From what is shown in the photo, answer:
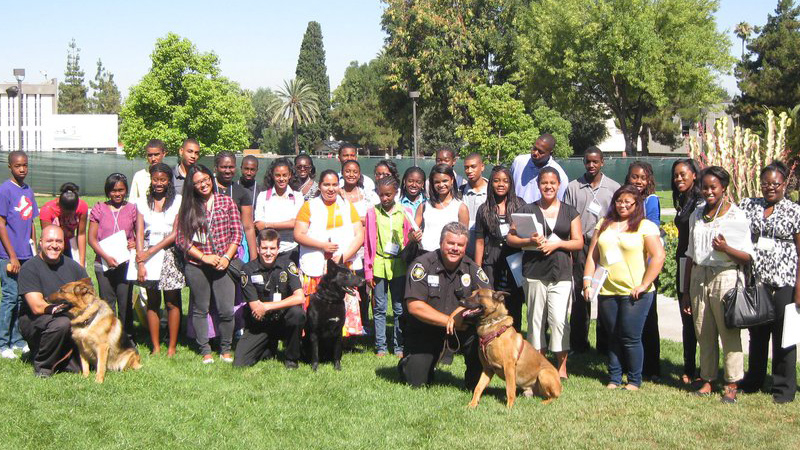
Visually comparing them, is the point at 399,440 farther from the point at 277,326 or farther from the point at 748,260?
the point at 748,260

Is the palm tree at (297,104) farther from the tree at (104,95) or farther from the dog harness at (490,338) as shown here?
the dog harness at (490,338)

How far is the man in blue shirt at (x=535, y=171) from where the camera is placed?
7.39m

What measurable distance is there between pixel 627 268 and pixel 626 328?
51cm

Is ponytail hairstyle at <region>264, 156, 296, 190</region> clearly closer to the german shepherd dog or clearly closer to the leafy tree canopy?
the german shepherd dog

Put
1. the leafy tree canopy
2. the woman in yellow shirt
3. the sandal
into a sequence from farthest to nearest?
1. the leafy tree canopy
2. the woman in yellow shirt
3. the sandal

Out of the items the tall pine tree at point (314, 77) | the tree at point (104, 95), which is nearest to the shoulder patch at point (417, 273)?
the tall pine tree at point (314, 77)

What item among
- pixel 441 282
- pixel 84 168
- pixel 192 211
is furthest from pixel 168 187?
pixel 84 168

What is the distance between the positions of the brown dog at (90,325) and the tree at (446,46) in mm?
39867

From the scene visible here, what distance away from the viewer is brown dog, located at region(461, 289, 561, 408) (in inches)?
221

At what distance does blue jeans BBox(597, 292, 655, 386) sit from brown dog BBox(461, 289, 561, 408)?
2.49 feet

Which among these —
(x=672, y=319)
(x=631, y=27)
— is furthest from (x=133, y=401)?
(x=631, y=27)

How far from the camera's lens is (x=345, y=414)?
5.57 meters

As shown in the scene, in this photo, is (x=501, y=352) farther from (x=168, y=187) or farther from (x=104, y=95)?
(x=104, y=95)

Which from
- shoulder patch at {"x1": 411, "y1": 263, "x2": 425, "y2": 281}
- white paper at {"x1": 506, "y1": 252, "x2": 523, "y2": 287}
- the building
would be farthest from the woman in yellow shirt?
the building
